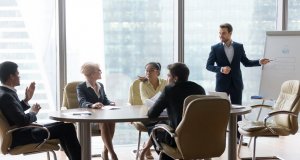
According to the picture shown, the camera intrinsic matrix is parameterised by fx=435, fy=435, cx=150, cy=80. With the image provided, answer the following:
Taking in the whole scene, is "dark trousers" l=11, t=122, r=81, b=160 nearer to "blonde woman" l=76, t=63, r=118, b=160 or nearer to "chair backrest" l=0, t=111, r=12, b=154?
"chair backrest" l=0, t=111, r=12, b=154

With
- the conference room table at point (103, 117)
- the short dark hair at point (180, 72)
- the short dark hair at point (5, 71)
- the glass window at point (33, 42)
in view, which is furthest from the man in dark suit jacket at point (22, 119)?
the glass window at point (33, 42)

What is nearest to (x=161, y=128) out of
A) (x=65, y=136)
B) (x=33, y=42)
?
(x=65, y=136)

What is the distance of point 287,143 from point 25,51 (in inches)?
153

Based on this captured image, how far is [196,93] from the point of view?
377 cm

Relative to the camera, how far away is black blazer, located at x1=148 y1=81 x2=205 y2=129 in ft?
12.0

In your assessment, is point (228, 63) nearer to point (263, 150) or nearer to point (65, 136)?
point (263, 150)

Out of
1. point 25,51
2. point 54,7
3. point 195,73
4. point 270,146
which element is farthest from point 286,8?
point 25,51

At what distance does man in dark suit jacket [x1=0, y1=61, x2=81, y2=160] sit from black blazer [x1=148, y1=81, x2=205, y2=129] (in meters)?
0.90

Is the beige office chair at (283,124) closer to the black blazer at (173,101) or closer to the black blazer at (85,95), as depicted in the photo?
the black blazer at (173,101)

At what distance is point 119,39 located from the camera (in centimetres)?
625

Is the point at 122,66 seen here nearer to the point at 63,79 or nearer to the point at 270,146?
the point at 63,79

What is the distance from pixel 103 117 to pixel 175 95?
0.65 m

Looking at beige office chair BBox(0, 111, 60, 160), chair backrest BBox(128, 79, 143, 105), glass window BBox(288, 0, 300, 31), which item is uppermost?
glass window BBox(288, 0, 300, 31)

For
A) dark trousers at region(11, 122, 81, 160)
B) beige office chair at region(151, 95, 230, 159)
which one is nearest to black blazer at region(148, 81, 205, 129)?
beige office chair at region(151, 95, 230, 159)
